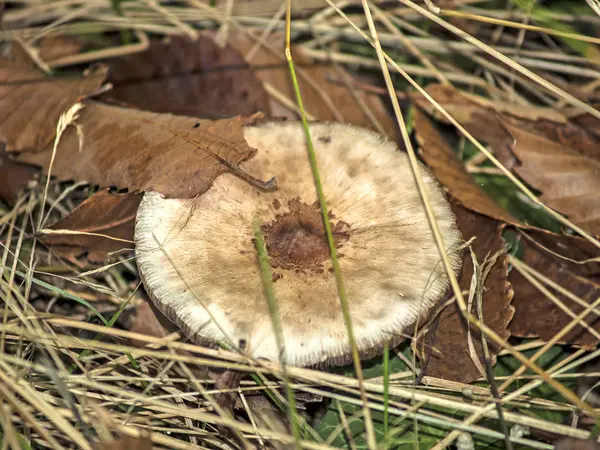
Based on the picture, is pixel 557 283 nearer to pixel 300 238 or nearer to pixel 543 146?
pixel 543 146

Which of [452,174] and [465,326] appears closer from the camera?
[465,326]

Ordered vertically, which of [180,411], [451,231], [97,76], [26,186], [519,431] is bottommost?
[519,431]

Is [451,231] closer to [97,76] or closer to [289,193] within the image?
[289,193]

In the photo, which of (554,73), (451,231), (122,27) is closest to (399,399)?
(451,231)

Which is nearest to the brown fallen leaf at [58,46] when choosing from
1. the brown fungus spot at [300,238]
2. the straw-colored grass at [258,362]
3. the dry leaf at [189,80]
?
the straw-colored grass at [258,362]

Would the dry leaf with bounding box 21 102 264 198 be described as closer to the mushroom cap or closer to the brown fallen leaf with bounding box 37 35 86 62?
the mushroom cap

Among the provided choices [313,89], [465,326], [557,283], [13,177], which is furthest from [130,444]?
[313,89]

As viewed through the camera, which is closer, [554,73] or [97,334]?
[97,334]
